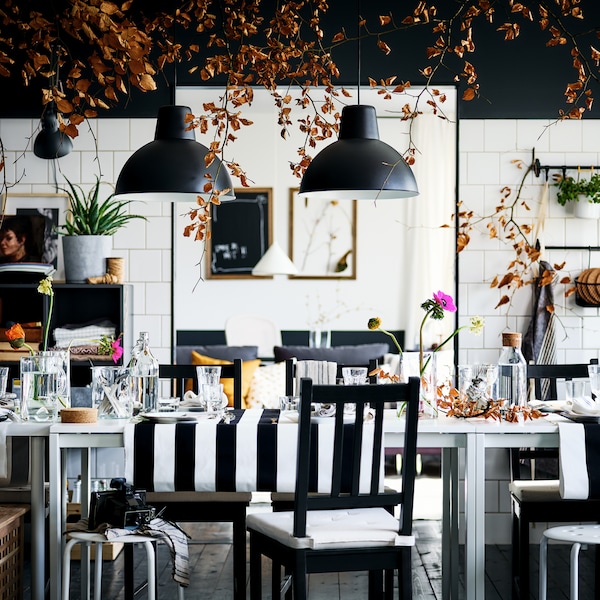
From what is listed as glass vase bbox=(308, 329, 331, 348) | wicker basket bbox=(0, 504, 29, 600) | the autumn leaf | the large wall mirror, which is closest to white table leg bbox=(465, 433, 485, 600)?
wicker basket bbox=(0, 504, 29, 600)

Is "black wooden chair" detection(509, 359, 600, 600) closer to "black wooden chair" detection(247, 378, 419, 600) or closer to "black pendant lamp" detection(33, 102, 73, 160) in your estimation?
"black wooden chair" detection(247, 378, 419, 600)

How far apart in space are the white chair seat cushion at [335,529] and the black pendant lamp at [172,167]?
4.35ft

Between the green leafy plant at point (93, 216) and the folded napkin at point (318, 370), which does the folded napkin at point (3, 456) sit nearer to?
the folded napkin at point (318, 370)

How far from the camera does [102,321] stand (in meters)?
4.94

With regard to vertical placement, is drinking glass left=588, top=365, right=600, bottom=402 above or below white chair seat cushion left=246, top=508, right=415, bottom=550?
above

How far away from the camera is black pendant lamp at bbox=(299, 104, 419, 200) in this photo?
3.35 meters

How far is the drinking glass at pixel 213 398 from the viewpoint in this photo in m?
3.42

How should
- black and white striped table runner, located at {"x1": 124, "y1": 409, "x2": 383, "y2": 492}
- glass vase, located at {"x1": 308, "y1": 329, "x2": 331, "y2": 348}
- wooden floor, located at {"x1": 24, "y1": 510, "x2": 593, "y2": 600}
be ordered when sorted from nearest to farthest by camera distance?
1. black and white striped table runner, located at {"x1": 124, "y1": 409, "x2": 383, "y2": 492}
2. wooden floor, located at {"x1": 24, "y1": 510, "x2": 593, "y2": 600}
3. glass vase, located at {"x1": 308, "y1": 329, "x2": 331, "y2": 348}

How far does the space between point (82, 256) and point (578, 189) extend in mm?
2655

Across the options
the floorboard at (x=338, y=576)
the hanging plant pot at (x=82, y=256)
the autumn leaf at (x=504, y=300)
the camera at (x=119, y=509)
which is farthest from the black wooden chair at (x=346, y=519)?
the hanging plant pot at (x=82, y=256)

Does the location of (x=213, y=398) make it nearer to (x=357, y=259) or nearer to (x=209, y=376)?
(x=209, y=376)

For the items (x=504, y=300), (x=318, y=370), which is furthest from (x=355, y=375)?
(x=504, y=300)

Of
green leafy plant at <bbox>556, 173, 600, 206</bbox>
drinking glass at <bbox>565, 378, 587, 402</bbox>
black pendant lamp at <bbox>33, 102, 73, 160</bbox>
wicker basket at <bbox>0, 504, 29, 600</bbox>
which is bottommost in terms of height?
wicker basket at <bbox>0, 504, 29, 600</bbox>

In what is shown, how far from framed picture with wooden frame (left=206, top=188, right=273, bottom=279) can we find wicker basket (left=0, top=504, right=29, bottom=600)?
189 inches
